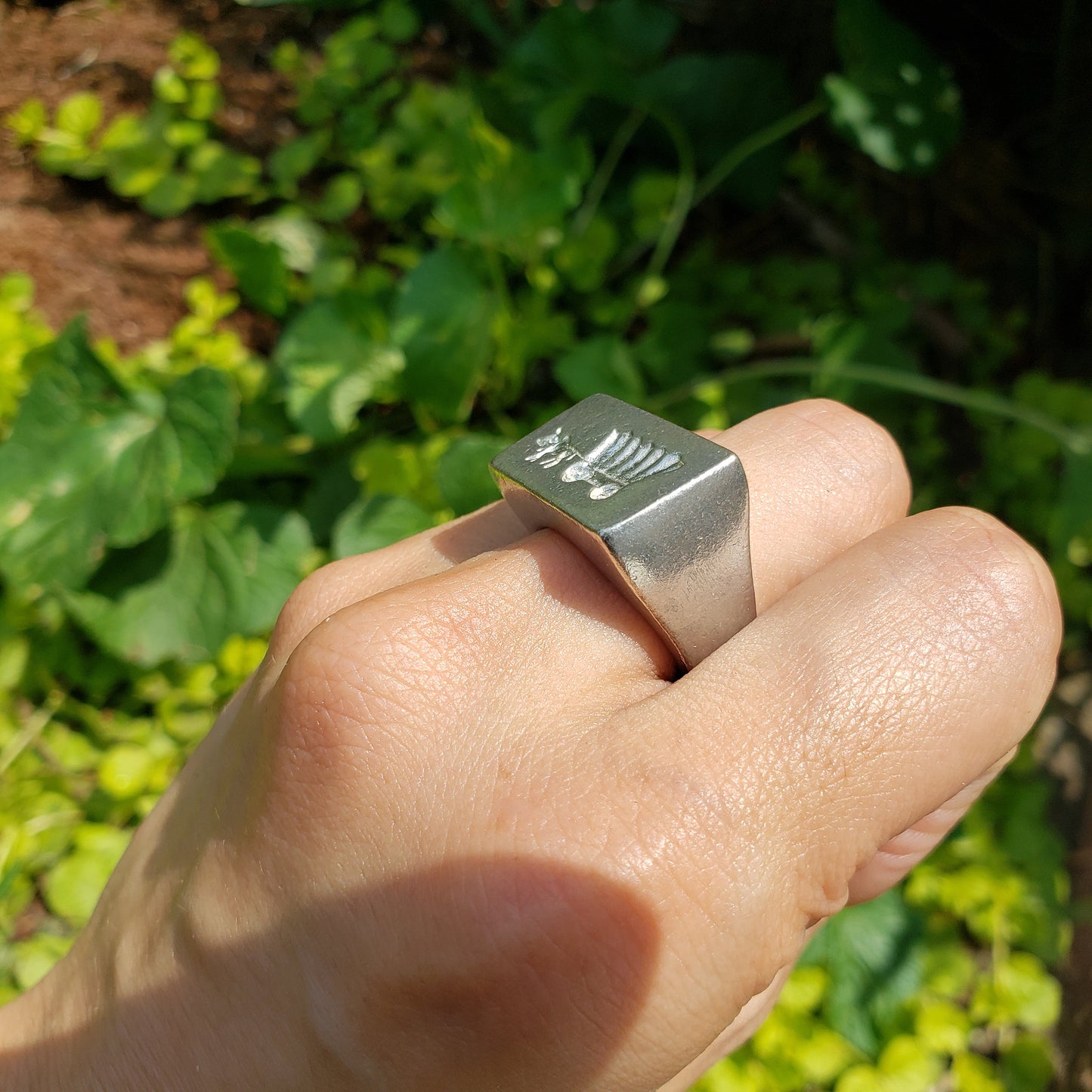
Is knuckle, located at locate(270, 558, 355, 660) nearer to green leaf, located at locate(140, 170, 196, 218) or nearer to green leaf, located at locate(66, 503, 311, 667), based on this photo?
green leaf, located at locate(66, 503, 311, 667)

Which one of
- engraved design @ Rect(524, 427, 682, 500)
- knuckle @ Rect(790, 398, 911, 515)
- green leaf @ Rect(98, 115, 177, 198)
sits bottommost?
knuckle @ Rect(790, 398, 911, 515)

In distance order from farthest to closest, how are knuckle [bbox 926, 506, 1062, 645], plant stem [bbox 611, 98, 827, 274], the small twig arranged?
plant stem [bbox 611, 98, 827, 274]
the small twig
knuckle [bbox 926, 506, 1062, 645]

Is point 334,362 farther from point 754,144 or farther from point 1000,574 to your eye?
point 1000,574

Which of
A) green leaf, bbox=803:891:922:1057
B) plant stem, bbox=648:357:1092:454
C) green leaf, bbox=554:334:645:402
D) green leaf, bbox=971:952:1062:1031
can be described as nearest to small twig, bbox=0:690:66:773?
green leaf, bbox=554:334:645:402

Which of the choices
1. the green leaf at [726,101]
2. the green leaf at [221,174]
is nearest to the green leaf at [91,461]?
the green leaf at [221,174]

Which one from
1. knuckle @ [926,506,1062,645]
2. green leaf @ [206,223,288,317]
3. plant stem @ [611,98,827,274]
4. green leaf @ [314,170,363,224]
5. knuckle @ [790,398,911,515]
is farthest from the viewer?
green leaf @ [314,170,363,224]

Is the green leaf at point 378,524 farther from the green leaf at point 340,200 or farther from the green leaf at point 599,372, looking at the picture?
the green leaf at point 340,200

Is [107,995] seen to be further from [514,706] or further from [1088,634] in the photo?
[1088,634]

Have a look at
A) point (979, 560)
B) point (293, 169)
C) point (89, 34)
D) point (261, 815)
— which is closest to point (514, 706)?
point (261, 815)
